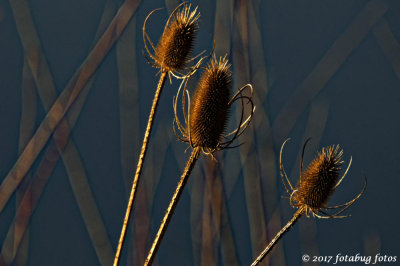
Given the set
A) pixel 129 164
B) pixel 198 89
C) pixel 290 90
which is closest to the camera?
pixel 198 89

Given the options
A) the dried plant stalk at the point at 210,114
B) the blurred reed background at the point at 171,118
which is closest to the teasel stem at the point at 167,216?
the dried plant stalk at the point at 210,114

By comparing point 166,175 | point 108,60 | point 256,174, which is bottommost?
point 256,174

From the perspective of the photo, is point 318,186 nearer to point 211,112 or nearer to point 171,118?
point 211,112

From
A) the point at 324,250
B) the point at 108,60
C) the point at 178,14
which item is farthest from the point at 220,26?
the point at 324,250

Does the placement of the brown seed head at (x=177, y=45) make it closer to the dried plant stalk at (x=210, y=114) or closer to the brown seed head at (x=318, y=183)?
the dried plant stalk at (x=210, y=114)

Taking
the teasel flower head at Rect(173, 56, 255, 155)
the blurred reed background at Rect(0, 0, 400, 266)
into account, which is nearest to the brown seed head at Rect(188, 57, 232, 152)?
the teasel flower head at Rect(173, 56, 255, 155)

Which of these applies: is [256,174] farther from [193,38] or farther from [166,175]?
[166,175]

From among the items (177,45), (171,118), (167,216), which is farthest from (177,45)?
(171,118)
